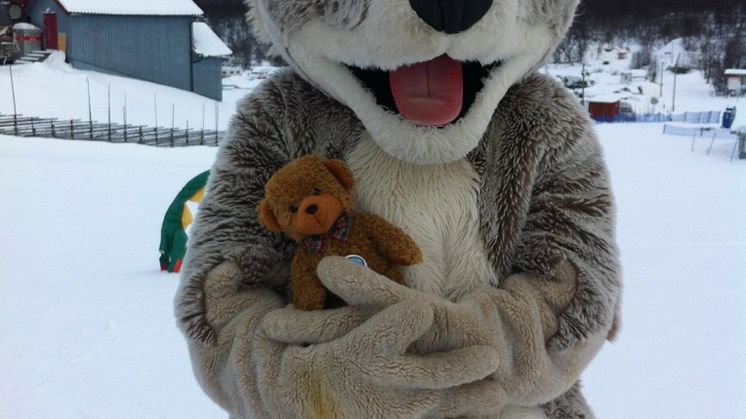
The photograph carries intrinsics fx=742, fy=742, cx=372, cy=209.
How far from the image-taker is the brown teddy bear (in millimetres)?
1151

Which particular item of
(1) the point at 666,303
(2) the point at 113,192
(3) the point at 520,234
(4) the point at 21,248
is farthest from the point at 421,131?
(2) the point at 113,192

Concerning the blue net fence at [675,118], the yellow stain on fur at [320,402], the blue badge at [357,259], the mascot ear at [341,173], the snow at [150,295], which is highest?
the mascot ear at [341,173]

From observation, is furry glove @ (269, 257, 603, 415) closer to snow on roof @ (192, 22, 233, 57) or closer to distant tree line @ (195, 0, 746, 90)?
snow on roof @ (192, 22, 233, 57)

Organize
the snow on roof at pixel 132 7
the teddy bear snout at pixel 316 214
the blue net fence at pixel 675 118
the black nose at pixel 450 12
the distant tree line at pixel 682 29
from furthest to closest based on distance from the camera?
the distant tree line at pixel 682 29
the blue net fence at pixel 675 118
the snow on roof at pixel 132 7
the teddy bear snout at pixel 316 214
the black nose at pixel 450 12

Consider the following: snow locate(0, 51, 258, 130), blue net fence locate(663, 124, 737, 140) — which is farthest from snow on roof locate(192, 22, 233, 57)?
blue net fence locate(663, 124, 737, 140)

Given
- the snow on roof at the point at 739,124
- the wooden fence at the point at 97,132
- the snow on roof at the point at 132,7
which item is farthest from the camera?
the snow on roof at the point at 132,7

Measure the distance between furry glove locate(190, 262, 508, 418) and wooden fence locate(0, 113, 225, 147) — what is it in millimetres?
14559

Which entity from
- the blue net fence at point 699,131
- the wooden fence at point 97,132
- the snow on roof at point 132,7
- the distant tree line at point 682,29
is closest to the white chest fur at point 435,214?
the wooden fence at point 97,132

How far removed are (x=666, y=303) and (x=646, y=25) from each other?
43.1m

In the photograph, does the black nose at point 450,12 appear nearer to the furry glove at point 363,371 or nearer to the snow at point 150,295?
the furry glove at point 363,371

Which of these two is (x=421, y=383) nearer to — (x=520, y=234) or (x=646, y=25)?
(x=520, y=234)

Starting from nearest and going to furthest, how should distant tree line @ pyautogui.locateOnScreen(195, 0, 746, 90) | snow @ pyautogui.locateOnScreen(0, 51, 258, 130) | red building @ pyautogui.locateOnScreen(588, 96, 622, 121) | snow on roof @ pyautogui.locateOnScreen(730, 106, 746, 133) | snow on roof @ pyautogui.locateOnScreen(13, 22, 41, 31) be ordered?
snow on roof @ pyautogui.locateOnScreen(730, 106, 746, 133), snow @ pyautogui.locateOnScreen(0, 51, 258, 130), snow on roof @ pyautogui.locateOnScreen(13, 22, 41, 31), red building @ pyautogui.locateOnScreen(588, 96, 622, 121), distant tree line @ pyautogui.locateOnScreen(195, 0, 746, 90)

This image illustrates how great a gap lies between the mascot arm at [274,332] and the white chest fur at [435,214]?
169 mm

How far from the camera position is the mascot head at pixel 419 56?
41.6 inches
